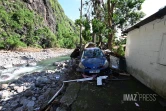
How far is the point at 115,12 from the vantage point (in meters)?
17.5

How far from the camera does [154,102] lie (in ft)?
14.3

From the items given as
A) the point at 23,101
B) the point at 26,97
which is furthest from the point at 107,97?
the point at 26,97

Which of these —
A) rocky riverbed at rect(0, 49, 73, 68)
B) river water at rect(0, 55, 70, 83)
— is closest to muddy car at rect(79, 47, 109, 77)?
river water at rect(0, 55, 70, 83)

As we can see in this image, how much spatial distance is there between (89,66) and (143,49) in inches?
109

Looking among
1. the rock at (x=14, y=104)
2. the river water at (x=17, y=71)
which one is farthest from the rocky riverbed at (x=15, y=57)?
the rock at (x=14, y=104)

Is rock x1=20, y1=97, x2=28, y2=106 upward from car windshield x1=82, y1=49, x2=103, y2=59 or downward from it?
downward

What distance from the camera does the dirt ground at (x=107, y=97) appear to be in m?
4.18

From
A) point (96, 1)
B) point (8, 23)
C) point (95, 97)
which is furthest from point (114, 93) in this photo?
point (8, 23)

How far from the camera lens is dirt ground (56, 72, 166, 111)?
4.18 metres

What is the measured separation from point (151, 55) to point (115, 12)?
1346 cm

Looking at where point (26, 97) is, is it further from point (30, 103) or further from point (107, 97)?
point (107, 97)

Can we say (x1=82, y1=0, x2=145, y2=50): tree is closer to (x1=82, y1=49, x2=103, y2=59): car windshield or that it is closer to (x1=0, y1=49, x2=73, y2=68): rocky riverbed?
(x1=82, y1=49, x2=103, y2=59): car windshield

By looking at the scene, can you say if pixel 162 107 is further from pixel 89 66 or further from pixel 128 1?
pixel 128 1

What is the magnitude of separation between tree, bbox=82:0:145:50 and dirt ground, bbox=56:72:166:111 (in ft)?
25.4
